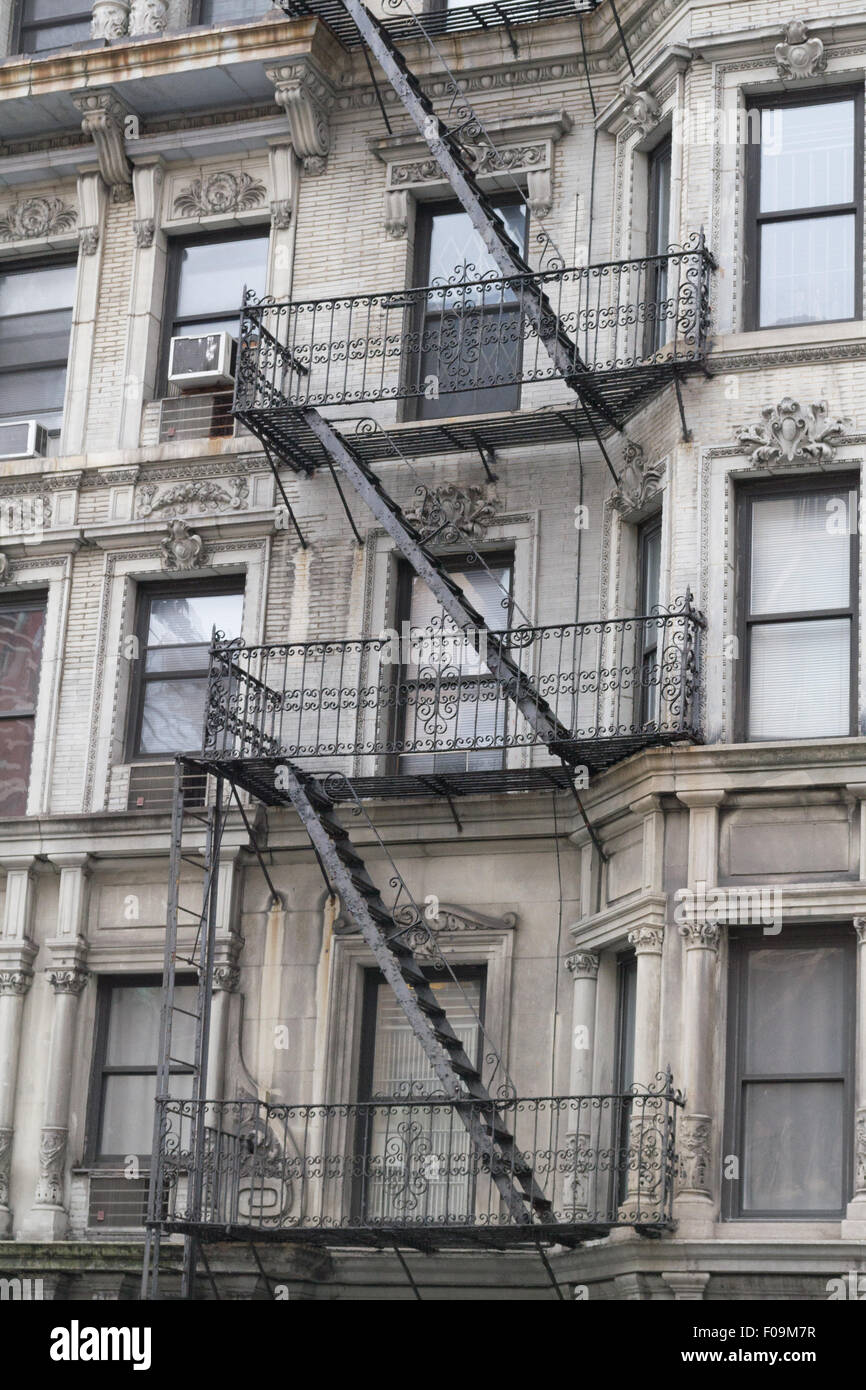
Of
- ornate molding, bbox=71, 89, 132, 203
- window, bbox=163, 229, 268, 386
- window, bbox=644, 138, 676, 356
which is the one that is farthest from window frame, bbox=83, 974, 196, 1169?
ornate molding, bbox=71, 89, 132, 203

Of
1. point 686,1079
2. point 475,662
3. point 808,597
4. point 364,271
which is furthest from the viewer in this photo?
point 364,271

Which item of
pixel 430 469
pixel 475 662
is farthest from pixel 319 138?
pixel 475 662

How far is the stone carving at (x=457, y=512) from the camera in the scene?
2222cm

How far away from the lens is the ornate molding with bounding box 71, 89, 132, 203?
24.3 meters

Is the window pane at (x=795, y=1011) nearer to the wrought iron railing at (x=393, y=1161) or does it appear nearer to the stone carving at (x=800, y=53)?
the wrought iron railing at (x=393, y=1161)

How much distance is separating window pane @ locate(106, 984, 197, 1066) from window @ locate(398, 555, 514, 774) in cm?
292

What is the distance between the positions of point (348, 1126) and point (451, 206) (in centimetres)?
885

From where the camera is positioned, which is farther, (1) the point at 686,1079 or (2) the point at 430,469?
(2) the point at 430,469

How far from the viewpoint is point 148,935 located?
2214 cm

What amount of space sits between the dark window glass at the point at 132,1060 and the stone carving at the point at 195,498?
444 centimetres

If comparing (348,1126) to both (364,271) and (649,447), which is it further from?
(364,271)

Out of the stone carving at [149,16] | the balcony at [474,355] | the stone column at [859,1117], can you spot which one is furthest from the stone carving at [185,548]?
the stone column at [859,1117]

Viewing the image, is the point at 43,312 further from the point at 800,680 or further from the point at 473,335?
the point at 800,680

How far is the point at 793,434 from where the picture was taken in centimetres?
2050
